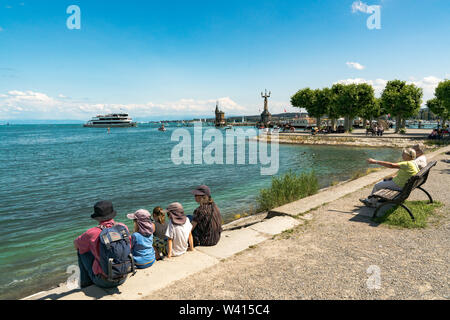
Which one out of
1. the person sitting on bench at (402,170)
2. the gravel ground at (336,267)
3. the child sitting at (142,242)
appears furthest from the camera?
the person sitting on bench at (402,170)

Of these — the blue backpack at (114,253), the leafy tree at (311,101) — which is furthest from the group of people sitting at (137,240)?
the leafy tree at (311,101)

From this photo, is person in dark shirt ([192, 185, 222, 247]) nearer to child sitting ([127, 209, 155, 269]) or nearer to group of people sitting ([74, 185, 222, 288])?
group of people sitting ([74, 185, 222, 288])

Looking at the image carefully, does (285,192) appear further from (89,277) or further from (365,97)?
(365,97)

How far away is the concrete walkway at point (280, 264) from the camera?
3797mm

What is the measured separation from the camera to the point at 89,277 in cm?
405

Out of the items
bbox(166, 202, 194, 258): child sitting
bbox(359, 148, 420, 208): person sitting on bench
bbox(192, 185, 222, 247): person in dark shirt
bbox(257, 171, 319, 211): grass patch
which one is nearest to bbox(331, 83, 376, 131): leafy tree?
bbox(257, 171, 319, 211): grass patch

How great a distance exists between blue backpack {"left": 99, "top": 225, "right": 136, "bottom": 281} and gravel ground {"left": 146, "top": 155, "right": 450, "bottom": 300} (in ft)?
1.84

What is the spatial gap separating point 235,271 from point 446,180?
33.8ft

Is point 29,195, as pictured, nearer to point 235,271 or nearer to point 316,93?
point 235,271

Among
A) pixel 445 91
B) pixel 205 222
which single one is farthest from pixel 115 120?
pixel 205 222

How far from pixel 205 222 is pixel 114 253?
205cm

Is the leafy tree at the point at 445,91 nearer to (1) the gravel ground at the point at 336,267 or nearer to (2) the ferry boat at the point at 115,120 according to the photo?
(1) the gravel ground at the point at 336,267

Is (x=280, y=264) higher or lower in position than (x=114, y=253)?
lower

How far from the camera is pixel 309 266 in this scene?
4.50 metres
